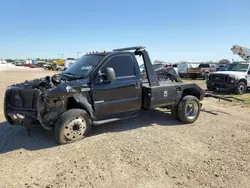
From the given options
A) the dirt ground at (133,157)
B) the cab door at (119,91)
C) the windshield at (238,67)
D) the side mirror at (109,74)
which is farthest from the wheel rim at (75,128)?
the windshield at (238,67)

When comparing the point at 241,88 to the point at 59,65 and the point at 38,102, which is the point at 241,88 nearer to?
the point at 38,102

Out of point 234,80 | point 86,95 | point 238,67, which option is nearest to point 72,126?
point 86,95

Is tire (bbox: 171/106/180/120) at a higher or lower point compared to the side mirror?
lower

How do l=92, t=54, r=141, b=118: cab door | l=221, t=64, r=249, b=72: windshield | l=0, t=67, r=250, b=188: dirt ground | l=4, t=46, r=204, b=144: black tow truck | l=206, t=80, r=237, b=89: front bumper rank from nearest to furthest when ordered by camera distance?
l=0, t=67, r=250, b=188: dirt ground, l=4, t=46, r=204, b=144: black tow truck, l=92, t=54, r=141, b=118: cab door, l=206, t=80, r=237, b=89: front bumper, l=221, t=64, r=249, b=72: windshield

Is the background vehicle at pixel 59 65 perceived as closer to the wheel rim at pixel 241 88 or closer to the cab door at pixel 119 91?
the wheel rim at pixel 241 88

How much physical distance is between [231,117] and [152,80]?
10.4 feet

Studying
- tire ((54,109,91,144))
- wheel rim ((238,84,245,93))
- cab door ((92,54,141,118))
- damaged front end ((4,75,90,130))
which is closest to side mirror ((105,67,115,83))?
cab door ((92,54,141,118))

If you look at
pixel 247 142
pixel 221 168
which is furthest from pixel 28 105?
pixel 247 142

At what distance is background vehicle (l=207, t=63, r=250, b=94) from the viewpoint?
12.6 m

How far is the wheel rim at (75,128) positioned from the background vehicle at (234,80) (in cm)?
1038

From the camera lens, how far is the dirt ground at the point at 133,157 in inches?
136

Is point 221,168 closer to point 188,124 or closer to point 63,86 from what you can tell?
point 188,124

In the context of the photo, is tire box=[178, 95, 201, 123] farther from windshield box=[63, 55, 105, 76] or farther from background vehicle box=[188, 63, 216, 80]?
background vehicle box=[188, 63, 216, 80]

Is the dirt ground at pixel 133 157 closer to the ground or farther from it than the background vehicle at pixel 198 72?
closer to the ground
